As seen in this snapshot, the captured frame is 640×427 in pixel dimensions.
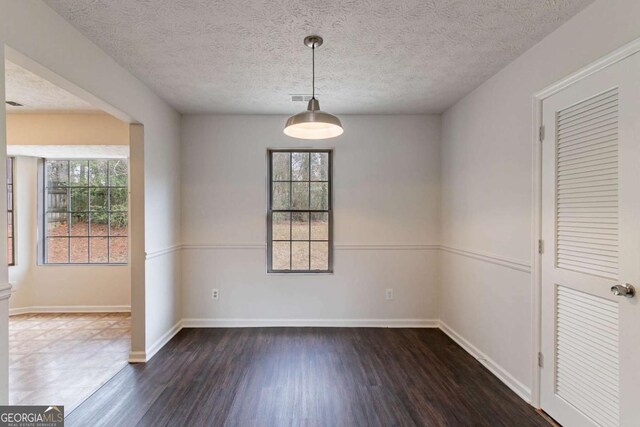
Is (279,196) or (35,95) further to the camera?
(279,196)

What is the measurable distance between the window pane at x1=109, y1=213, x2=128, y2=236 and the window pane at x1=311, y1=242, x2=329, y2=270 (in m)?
2.88

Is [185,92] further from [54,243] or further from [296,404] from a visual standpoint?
[54,243]

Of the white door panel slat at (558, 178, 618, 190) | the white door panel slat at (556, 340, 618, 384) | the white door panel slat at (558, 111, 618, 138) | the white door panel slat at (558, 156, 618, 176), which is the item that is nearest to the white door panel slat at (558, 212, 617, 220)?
the white door panel slat at (558, 178, 618, 190)

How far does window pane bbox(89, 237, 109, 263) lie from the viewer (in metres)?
4.62

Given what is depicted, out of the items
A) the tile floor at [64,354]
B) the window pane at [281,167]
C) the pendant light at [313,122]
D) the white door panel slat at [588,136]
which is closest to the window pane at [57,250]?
the tile floor at [64,354]

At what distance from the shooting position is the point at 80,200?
4.63 metres

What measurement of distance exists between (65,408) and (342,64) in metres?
3.29

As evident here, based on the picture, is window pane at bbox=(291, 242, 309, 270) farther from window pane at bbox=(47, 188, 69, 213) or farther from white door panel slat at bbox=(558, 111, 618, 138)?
window pane at bbox=(47, 188, 69, 213)

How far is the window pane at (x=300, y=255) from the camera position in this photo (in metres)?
3.99

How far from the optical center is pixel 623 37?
1638mm

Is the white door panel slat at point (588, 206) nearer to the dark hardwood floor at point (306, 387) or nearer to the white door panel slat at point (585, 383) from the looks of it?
the white door panel slat at point (585, 383)

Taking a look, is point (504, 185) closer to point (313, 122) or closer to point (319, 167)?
point (313, 122)

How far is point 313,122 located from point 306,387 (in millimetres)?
2047

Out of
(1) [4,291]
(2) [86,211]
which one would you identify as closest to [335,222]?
(1) [4,291]
